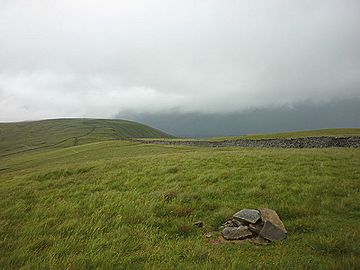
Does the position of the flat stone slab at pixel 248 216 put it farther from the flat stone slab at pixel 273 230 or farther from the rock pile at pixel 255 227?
the flat stone slab at pixel 273 230

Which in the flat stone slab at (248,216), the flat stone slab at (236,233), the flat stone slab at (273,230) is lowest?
the flat stone slab at (236,233)

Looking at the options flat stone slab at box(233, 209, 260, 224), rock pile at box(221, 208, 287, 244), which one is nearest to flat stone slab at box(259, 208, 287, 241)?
rock pile at box(221, 208, 287, 244)

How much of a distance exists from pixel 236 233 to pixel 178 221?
6.61ft

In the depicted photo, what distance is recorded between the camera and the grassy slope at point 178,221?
578 cm

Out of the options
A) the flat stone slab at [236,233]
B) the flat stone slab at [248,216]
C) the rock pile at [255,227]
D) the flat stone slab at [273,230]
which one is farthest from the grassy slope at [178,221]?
the flat stone slab at [248,216]

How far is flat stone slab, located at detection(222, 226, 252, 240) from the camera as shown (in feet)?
23.9

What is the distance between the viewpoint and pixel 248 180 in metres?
13.3

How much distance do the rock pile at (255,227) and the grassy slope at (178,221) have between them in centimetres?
39

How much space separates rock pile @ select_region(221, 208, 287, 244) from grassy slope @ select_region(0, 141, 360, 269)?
0.39 meters

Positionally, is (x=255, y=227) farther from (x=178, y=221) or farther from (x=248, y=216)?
(x=178, y=221)

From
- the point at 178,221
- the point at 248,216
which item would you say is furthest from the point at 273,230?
the point at 178,221

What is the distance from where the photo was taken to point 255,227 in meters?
7.48

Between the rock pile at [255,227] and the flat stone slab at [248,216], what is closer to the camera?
the rock pile at [255,227]

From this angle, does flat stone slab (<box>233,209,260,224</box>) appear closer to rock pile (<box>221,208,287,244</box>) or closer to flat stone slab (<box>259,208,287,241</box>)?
rock pile (<box>221,208,287,244</box>)
